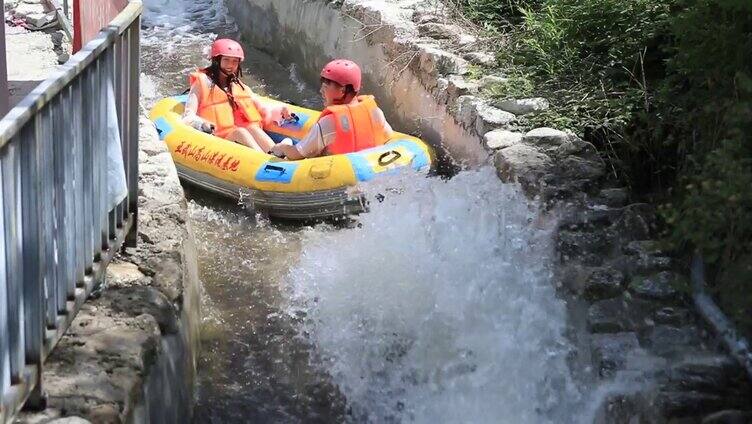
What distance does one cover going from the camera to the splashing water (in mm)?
4465

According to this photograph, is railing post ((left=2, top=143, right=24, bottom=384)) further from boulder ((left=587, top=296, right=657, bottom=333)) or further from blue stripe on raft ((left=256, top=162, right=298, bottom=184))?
blue stripe on raft ((left=256, top=162, right=298, bottom=184))

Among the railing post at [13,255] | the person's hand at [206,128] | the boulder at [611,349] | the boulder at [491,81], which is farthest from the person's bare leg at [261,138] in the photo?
the railing post at [13,255]

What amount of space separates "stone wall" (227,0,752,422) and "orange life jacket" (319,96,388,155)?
56 centimetres

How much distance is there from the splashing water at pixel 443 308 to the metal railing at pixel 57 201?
1465 millimetres

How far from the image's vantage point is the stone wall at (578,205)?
12.6 feet

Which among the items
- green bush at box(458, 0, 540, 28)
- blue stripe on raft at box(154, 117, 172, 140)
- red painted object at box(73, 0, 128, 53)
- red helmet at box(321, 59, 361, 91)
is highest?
red painted object at box(73, 0, 128, 53)

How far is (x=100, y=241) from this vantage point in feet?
12.3

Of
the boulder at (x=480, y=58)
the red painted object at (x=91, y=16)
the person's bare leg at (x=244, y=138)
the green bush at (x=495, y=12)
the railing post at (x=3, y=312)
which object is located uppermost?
the red painted object at (x=91, y=16)

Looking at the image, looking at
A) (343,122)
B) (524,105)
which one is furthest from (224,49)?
(524,105)

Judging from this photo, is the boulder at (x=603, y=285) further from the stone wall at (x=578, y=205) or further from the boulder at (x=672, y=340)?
the boulder at (x=672, y=340)

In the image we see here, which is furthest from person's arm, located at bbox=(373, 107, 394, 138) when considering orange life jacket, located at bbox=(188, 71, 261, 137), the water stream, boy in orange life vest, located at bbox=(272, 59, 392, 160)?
orange life jacket, located at bbox=(188, 71, 261, 137)

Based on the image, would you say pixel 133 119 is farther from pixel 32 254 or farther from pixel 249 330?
pixel 249 330

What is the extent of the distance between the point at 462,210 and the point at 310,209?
1151mm

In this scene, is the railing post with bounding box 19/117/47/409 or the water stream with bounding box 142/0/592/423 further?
the water stream with bounding box 142/0/592/423
